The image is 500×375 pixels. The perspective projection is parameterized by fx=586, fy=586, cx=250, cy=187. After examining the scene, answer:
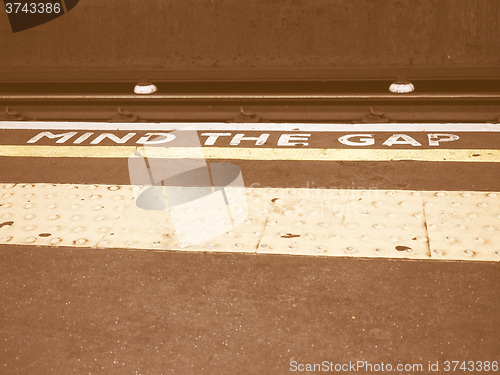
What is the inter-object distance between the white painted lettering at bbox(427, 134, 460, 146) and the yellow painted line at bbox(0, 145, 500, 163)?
18 centimetres

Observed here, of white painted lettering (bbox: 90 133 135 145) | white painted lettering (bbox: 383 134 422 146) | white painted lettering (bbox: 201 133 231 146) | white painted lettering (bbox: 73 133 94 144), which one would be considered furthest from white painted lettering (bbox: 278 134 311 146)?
white painted lettering (bbox: 73 133 94 144)

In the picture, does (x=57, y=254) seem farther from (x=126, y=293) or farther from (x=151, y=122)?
(x=151, y=122)

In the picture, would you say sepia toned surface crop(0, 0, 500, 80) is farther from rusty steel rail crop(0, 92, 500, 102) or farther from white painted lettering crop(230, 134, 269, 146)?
white painted lettering crop(230, 134, 269, 146)

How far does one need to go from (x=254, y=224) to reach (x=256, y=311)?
0.77 m

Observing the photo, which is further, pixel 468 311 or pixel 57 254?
pixel 57 254

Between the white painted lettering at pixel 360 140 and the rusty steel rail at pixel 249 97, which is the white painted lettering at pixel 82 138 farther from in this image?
the white painted lettering at pixel 360 140

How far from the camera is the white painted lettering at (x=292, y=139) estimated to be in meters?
4.56

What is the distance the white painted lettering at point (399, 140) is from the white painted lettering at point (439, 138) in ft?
0.40

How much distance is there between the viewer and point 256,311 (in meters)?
2.57

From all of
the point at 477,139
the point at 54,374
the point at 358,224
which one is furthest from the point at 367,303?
the point at 477,139

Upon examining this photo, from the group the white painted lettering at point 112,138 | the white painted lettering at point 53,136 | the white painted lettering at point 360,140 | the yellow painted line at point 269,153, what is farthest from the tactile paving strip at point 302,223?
the white painted lettering at point 53,136

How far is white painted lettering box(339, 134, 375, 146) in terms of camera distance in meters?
4.47

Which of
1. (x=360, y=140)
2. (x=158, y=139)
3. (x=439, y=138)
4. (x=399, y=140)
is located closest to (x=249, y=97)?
(x=158, y=139)

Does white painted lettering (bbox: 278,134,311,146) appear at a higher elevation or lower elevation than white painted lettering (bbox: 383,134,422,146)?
higher
